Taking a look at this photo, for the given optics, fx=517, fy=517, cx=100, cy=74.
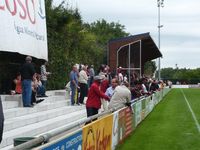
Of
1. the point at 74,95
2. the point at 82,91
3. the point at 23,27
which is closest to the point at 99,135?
the point at 23,27

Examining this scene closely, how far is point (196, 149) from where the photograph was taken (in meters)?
13.6

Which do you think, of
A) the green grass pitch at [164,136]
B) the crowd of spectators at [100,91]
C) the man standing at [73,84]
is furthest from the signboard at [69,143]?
the man standing at [73,84]

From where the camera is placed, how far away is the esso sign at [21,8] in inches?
514

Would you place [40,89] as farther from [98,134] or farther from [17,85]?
[98,134]

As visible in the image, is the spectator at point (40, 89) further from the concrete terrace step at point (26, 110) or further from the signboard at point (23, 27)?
the signboard at point (23, 27)

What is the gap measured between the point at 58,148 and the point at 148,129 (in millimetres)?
12673

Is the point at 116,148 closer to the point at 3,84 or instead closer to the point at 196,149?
the point at 196,149

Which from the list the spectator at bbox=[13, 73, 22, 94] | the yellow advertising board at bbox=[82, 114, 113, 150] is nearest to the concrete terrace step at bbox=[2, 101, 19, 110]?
the spectator at bbox=[13, 73, 22, 94]

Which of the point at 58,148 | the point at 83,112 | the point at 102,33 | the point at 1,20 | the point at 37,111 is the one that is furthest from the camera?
the point at 102,33

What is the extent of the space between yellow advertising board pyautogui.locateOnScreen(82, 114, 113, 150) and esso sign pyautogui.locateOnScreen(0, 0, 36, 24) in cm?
401

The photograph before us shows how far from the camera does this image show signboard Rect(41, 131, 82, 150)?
19.7ft

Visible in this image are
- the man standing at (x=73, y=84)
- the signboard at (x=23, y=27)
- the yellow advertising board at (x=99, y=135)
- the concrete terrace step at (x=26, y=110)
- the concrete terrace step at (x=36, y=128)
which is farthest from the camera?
the man standing at (x=73, y=84)

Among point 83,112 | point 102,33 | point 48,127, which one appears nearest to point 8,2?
point 48,127

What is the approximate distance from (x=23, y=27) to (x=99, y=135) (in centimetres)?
570
